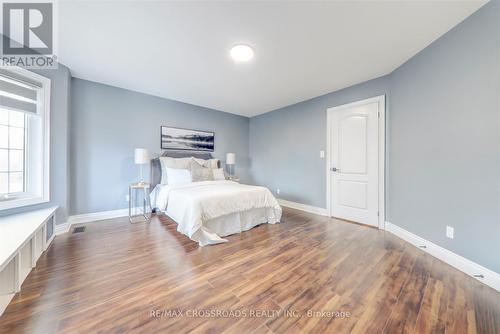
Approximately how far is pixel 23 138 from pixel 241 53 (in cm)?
300

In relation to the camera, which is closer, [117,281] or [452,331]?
[452,331]

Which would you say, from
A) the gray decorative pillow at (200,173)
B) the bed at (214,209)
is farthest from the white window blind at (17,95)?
the gray decorative pillow at (200,173)

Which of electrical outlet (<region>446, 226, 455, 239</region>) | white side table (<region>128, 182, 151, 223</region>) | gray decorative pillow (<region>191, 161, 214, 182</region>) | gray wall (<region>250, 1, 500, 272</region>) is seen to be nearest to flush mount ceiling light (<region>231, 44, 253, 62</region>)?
gray wall (<region>250, 1, 500, 272</region>)

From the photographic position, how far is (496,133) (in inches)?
64.2

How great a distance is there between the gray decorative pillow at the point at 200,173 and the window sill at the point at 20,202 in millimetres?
2088

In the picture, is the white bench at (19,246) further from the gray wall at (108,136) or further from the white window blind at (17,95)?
the white window blind at (17,95)

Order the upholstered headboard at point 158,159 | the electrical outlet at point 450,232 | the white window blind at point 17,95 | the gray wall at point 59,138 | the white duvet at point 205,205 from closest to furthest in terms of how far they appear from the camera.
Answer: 1. the electrical outlet at point 450,232
2. the white window blind at point 17,95
3. the white duvet at point 205,205
4. the gray wall at point 59,138
5. the upholstered headboard at point 158,159

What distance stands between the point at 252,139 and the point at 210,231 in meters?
3.59

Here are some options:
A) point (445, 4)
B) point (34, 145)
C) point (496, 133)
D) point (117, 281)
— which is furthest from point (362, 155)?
point (34, 145)

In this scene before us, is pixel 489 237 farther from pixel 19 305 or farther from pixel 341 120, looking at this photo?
pixel 19 305

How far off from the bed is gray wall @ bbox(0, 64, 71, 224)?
4.34ft

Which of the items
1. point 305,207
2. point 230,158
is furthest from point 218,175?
point 305,207

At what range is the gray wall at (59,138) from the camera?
8.54 feet

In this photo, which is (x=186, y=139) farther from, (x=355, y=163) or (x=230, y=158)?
(x=355, y=163)
